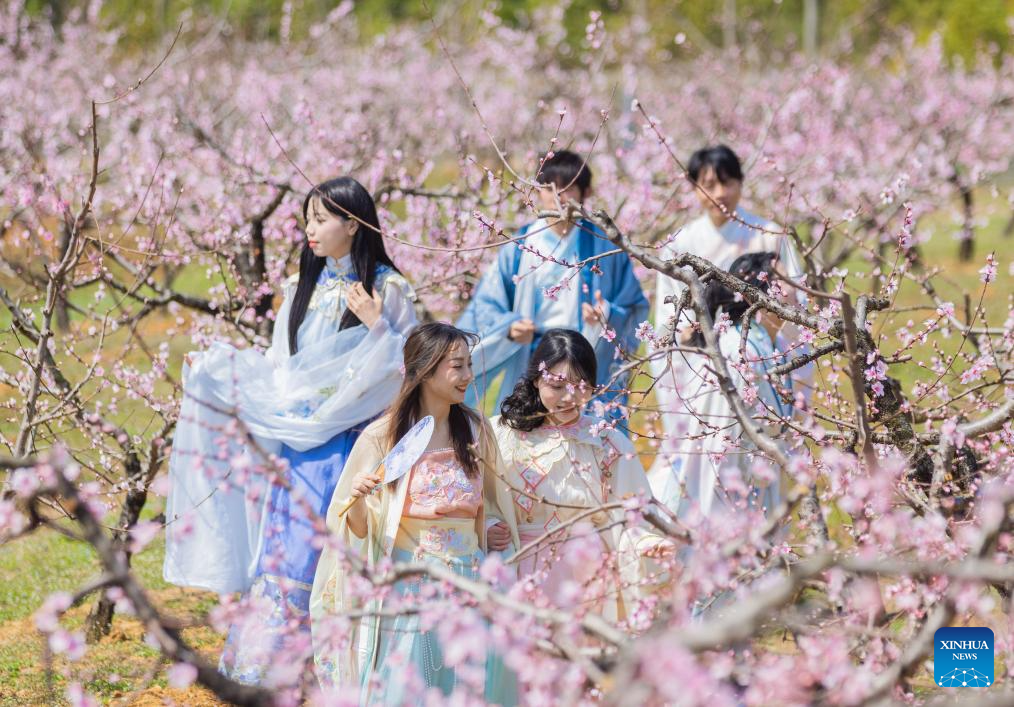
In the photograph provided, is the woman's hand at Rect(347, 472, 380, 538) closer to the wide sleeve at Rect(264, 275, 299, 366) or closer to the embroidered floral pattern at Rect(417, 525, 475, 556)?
the embroidered floral pattern at Rect(417, 525, 475, 556)

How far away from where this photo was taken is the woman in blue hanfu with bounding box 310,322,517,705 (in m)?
3.46

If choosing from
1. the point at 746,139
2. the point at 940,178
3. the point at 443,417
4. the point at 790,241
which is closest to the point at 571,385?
the point at 443,417

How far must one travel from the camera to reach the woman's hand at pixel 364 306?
4242 mm

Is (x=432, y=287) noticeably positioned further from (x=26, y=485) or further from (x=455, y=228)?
(x=26, y=485)

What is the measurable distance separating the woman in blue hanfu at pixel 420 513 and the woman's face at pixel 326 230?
2.40 ft

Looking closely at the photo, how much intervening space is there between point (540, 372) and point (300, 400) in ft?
3.10

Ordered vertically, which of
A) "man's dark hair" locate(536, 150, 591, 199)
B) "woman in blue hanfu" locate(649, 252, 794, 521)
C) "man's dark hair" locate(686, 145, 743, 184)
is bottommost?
"woman in blue hanfu" locate(649, 252, 794, 521)

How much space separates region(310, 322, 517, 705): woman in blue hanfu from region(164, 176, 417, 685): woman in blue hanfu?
17.2 inches

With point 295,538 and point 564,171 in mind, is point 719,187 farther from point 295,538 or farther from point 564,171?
point 295,538

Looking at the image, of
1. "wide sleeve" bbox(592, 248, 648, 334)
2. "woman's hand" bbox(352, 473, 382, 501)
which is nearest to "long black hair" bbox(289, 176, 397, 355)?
"woman's hand" bbox(352, 473, 382, 501)

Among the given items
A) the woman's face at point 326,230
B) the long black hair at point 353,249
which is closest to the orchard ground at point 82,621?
the long black hair at point 353,249

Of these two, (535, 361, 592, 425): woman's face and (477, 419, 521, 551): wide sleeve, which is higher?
(535, 361, 592, 425): woman's face

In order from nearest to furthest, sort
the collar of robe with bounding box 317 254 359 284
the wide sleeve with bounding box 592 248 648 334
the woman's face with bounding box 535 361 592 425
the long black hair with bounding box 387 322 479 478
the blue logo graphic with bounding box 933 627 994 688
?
the blue logo graphic with bounding box 933 627 994 688 < the long black hair with bounding box 387 322 479 478 < the woman's face with bounding box 535 361 592 425 < the collar of robe with bounding box 317 254 359 284 < the wide sleeve with bounding box 592 248 648 334

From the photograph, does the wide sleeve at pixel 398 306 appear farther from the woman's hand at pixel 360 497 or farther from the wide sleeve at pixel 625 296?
the wide sleeve at pixel 625 296
